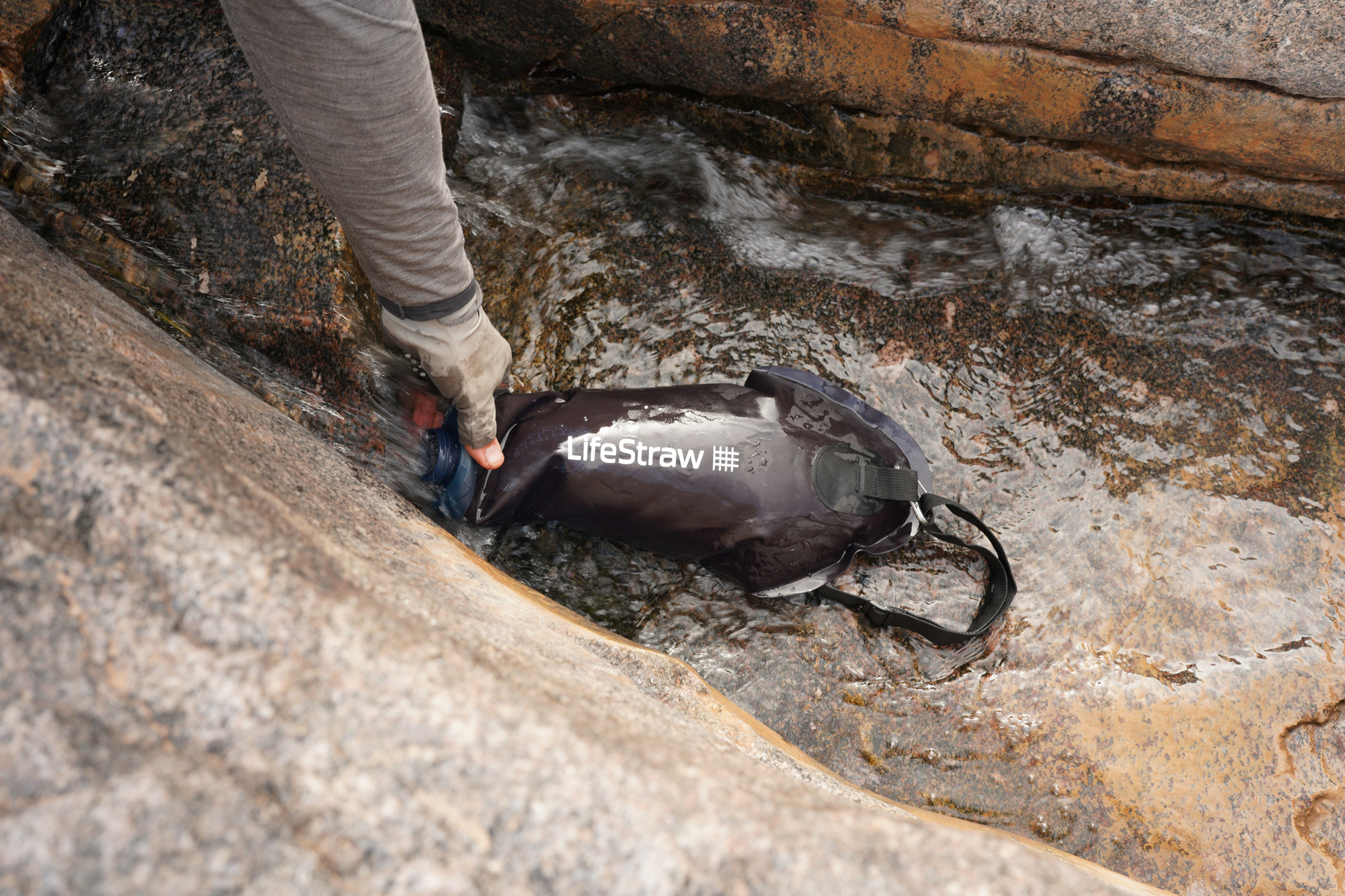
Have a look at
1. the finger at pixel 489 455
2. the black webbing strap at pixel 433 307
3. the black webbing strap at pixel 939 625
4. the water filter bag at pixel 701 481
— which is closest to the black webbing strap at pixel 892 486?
the water filter bag at pixel 701 481

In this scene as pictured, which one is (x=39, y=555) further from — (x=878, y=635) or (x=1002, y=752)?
(x=1002, y=752)

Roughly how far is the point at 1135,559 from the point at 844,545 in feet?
3.24

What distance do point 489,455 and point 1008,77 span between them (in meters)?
1.97

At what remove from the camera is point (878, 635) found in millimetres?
Result: 2312

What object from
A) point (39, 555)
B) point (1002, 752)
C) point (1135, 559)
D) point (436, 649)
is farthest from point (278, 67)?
point (1135, 559)

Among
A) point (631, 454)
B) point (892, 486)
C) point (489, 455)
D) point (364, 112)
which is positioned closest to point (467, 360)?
point (489, 455)

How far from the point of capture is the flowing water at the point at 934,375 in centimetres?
207

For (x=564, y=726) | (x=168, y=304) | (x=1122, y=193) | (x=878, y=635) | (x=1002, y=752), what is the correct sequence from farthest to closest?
(x=1122, y=193) < (x=878, y=635) < (x=1002, y=752) < (x=168, y=304) < (x=564, y=726)

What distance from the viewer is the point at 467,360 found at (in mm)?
1769

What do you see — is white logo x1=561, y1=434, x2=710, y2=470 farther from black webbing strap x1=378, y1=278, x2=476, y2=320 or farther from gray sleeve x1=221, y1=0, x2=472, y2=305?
gray sleeve x1=221, y1=0, x2=472, y2=305

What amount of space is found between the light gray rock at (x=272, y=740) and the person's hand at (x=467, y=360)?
0.67 m

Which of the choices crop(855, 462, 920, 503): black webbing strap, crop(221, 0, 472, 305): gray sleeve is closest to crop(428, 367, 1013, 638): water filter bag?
crop(855, 462, 920, 503): black webbing strap

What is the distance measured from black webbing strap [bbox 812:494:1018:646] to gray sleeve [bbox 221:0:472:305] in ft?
5.07

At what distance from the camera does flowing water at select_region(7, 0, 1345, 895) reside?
6.79 ft
